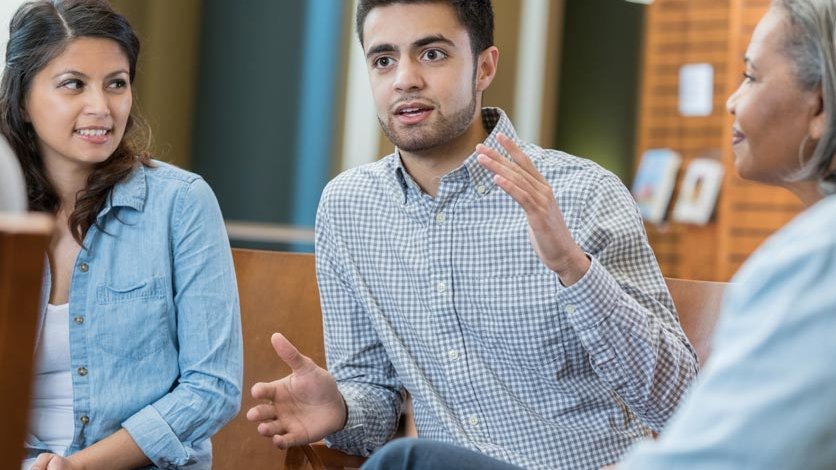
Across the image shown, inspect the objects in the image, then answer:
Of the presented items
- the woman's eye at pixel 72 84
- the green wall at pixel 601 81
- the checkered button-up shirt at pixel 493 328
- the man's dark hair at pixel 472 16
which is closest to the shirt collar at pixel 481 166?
the checkered button-up shirt at pixel 493 328

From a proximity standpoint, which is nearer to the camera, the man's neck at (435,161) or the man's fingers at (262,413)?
the man's fingers at (262,413)

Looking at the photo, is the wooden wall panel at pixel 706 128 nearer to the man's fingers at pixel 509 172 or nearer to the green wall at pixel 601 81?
the green wall at pixel 601 81

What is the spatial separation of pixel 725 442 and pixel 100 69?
1.43m

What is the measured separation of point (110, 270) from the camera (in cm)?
173

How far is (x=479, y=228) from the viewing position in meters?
1.78

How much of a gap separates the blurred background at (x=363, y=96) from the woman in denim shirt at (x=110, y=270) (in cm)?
150

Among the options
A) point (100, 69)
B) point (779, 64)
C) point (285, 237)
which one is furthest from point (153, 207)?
point (285, 237)

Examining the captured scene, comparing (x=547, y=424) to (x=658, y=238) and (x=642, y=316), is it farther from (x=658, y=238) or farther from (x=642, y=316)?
(x=658, y=238)

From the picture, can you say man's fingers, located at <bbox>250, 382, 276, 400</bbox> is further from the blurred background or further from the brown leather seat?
the blurred background

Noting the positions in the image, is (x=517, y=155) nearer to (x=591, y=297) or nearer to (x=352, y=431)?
(x=591, y=297)

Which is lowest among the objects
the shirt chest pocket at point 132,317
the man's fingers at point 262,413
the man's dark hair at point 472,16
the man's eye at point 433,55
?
the man's fingers at point 262,413

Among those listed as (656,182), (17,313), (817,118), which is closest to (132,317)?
(17,313)

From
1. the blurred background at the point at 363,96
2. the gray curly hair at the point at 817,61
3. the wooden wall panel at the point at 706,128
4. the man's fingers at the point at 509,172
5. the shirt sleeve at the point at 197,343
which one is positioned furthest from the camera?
the wooden wall panel at the point at 706,128

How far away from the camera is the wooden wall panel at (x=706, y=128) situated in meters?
5.42
